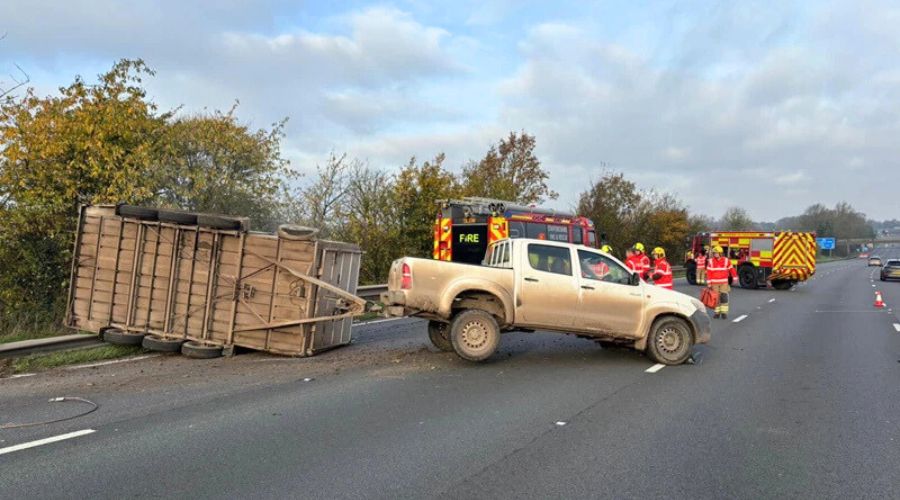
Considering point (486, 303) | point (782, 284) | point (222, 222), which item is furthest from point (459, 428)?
point (782, 284)

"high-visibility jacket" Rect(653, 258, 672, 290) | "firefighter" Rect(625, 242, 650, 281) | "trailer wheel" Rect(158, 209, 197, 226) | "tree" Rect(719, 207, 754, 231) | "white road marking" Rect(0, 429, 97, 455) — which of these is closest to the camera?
"white road marking" Rect(0, 429, 97, 455)

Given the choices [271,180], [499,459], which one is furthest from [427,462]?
[271,180]

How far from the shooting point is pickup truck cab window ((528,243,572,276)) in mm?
8773

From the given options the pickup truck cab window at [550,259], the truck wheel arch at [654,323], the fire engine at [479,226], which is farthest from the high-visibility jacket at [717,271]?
the pickup truck cab window at [550,259]

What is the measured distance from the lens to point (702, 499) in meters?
4.08

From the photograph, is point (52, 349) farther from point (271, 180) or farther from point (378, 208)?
point (378, 208)

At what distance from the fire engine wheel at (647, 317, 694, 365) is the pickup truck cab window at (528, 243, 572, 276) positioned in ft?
5.07

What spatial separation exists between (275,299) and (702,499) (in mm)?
6464

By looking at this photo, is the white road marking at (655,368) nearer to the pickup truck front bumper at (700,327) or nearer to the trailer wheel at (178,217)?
the pickup truck front bumper at (700,327)

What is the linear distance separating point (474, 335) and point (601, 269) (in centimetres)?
206

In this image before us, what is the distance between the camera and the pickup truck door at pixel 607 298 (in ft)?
28.5

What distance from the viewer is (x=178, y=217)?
9023 millimetres

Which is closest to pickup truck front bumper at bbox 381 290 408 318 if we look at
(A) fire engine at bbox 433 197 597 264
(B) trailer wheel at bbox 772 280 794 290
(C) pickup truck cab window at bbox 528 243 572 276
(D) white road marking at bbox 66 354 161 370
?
(C) pickup truck cab window at bbox 528 243 572 276

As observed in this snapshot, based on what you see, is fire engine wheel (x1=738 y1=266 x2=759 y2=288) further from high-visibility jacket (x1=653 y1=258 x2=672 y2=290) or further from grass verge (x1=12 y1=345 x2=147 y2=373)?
grass verge (x1=12 y1=345 x2=147 y2=373)
